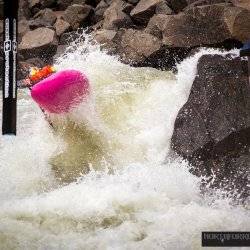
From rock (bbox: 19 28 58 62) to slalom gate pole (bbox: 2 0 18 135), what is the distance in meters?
8.68

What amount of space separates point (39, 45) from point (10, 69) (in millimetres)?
9023

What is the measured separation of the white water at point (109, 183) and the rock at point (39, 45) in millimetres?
6231

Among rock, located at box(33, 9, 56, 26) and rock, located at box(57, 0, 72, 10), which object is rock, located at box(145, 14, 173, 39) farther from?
rock, located at box(57, 0, 72, 10)

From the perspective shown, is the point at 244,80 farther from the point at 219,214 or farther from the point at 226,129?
the point at 219,214

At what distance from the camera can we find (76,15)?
13.6 meters

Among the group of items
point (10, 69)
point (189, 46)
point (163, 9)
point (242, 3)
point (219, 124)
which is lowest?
point (189, 46)

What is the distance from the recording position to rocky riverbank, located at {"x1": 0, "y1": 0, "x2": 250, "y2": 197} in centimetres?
373

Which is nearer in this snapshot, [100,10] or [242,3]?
[242,3]

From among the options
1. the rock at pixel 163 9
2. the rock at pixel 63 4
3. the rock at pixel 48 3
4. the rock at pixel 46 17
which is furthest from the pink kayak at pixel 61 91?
the rock at pixel 48 3

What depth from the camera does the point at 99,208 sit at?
3412 millimetres

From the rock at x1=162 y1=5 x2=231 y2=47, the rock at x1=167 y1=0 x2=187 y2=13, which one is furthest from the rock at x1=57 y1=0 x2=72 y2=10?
the rock at x1=162 y1=5 x2=231 y2=47

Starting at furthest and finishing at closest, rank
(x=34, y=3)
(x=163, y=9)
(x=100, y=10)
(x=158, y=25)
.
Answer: (x=34, y=3) < (x=100, y=10) < (x=163, y=9) < (x=158, y=25)

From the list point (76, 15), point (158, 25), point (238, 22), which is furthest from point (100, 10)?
point (238, 22)

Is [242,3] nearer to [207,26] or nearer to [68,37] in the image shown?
[207,26]
